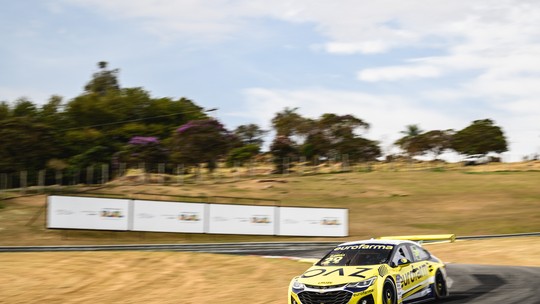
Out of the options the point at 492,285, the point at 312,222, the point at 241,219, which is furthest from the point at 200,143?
the point at 492,285

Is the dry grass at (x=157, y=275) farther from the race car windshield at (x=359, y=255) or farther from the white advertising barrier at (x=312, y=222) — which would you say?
the white advertising barrier at (x=312, y=222)

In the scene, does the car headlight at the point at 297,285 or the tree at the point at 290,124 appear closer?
the car headlight at the point at 297,285

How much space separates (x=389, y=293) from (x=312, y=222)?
29.9 metres

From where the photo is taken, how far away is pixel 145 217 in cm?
3950

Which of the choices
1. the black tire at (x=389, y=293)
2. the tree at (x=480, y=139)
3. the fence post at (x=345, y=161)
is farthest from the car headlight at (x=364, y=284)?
the tree at (x=480, y=139)

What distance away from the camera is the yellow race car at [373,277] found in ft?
38.8

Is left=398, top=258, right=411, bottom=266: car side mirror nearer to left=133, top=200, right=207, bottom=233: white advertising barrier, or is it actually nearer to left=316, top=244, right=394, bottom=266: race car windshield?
left=316, top=244, right=394, bottom=266: race car windshield

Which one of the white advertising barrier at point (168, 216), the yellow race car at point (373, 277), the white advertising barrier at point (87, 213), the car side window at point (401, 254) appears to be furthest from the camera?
the white advertising barrier at point (168, 216)

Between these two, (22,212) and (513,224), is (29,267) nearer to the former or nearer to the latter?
(22,212)

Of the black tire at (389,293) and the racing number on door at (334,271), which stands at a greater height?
the racing number on door at (334,271)

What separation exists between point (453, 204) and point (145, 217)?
28.2 metres

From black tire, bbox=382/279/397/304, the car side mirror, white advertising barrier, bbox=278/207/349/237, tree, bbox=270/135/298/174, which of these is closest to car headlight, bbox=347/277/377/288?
black tire, bbox=382/279/397/304

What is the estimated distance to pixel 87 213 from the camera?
125ft

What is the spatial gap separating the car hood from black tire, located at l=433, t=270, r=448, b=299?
99.9 inches
